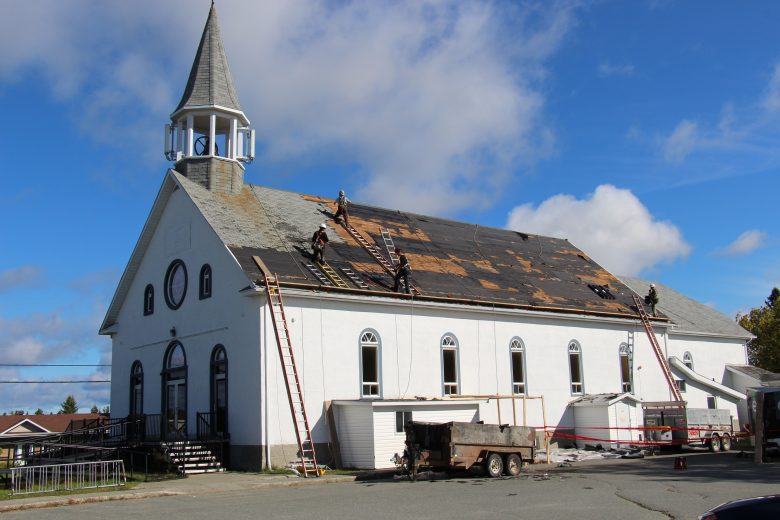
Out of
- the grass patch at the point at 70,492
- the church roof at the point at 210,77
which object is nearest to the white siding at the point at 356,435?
the grass patch at the point at 70,492

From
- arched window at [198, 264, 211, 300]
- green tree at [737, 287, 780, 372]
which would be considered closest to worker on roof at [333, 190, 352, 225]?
arched window at [198, 264, 211, 300]

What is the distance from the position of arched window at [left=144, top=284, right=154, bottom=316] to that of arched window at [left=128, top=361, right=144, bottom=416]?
2020 mm

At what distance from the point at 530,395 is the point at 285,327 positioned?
37.2 feet

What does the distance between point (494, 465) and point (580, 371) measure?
12183 millimetres

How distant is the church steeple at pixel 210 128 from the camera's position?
29.2m

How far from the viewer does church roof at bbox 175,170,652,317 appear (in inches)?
1027

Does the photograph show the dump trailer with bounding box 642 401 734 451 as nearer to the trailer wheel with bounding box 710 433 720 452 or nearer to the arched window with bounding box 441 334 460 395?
the trailer wheel with bounding box 710 433 720 452

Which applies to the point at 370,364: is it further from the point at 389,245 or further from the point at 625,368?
the point at 625,368

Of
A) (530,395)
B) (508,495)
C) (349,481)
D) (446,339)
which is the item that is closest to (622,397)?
(530,395)

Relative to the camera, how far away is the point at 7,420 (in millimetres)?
64062

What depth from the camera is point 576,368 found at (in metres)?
31.7

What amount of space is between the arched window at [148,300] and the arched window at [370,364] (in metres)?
9.27

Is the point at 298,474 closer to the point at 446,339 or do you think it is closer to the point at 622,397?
the point at 446,339

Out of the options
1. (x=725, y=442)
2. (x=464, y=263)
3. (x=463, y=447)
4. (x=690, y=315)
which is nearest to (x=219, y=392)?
(x=463, y=447)
